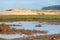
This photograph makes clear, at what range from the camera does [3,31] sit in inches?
1256

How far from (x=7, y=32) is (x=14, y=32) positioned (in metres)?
0.86

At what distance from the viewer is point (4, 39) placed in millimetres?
25312

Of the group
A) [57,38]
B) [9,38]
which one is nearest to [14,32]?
[9,38]

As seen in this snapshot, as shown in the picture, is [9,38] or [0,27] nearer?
[9,38]

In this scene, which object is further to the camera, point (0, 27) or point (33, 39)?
point (0, 27)

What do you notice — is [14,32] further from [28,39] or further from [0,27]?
[28,39]

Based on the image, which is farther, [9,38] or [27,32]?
[27,32]

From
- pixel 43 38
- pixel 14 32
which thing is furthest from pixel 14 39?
pixel 14 32

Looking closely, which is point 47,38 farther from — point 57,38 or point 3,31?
point 3,31

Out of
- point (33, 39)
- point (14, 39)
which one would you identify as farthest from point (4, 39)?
point (33, 39)

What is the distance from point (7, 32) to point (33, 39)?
679cm

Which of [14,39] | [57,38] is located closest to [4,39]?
[14,39]

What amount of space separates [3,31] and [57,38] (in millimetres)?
8424

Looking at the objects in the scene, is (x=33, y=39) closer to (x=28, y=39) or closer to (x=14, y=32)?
(x=28, y=39)
